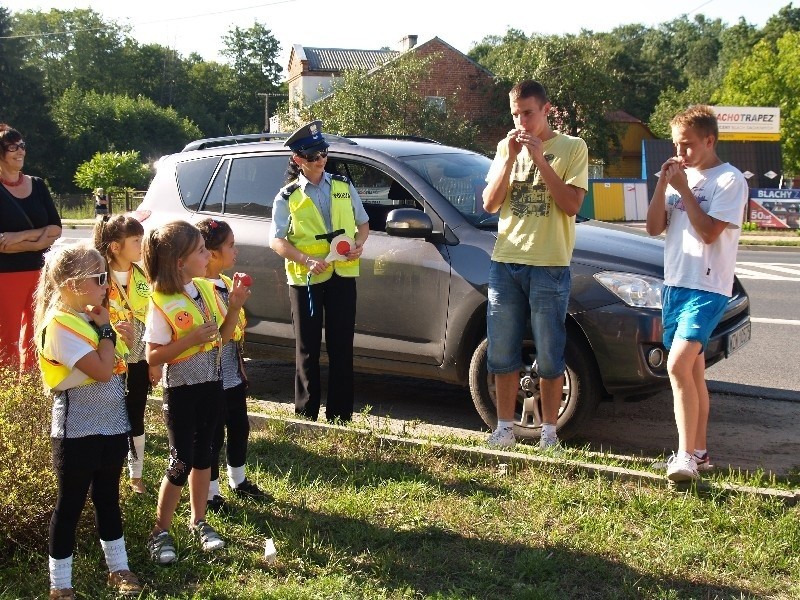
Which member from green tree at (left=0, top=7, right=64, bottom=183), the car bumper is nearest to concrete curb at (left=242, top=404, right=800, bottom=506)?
the car bumper

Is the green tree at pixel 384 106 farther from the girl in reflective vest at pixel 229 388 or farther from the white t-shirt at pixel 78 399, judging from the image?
the white t-shirt at pixel 78 399

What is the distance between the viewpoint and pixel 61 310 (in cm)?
327

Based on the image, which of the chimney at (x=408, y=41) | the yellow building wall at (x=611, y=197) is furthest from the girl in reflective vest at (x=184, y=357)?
the chimney at (x=408, y=41)

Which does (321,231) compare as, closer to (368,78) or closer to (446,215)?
(446,215)

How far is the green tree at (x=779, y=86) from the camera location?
159ft

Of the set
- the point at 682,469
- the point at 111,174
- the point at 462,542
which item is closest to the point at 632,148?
the point at 111,174

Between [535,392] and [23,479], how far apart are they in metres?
2.87

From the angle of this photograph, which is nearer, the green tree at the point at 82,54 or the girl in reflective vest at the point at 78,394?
the girl in reflective vest at the point at 78,394

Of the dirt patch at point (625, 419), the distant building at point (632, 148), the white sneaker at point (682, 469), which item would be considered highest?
the distant building at point (632, 148)

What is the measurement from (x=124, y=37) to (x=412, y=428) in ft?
313

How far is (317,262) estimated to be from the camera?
5.28 metres

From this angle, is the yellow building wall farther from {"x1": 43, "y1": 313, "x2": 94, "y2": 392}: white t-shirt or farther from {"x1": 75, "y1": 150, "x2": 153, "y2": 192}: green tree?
{"x1": 43, "y1": 313, "x2": 94, "y2": 392}: white t-shirt

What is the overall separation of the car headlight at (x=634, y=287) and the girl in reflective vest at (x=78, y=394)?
2.93 m

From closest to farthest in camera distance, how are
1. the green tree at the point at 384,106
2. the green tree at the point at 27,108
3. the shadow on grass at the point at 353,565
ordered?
1. the shadow on grass at the point at 353,565
2. the green tree at the point at 384,106
3. the green tree at the point at 27,108
